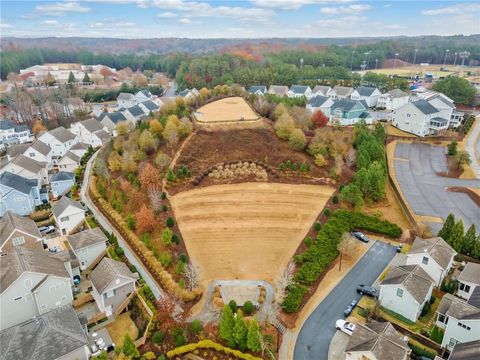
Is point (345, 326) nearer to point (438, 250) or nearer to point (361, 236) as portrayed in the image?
point (438, 250)

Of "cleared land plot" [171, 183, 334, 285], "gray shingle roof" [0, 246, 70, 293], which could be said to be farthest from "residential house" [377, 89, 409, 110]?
"gray shingle roof" [0, 246, 70, 293]

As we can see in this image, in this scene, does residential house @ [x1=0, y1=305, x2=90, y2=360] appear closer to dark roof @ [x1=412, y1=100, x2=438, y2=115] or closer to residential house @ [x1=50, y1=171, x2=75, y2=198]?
residential house @ [x1=50, y1=171, x2=75, y2=198]

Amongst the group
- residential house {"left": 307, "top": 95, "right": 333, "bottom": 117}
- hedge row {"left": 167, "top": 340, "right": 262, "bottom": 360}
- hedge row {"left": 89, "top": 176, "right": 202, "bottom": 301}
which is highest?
residential house {"left": 307, "top": 95, "right": 333, "bottom": 117}

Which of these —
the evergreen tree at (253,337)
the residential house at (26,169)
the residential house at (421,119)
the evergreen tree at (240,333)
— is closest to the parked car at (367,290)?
the evergreen tree at (253,337)

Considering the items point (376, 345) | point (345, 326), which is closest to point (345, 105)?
point (345, 326)

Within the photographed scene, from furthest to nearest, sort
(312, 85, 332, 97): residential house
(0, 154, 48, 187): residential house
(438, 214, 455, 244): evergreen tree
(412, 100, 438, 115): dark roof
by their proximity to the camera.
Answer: (312, 85, 332, 97): residential house
(412, 100, 438, 115): dark roof
(0, 154, 48, 187): residential house
(438, 214, 455, 244): evergreen tree

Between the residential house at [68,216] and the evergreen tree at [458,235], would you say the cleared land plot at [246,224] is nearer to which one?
the residential house at [68,216]

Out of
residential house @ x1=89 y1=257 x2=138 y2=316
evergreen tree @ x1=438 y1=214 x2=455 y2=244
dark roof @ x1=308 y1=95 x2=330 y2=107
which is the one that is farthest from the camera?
dark roof @ x1=308 y1=95 x2=330 y2=107
